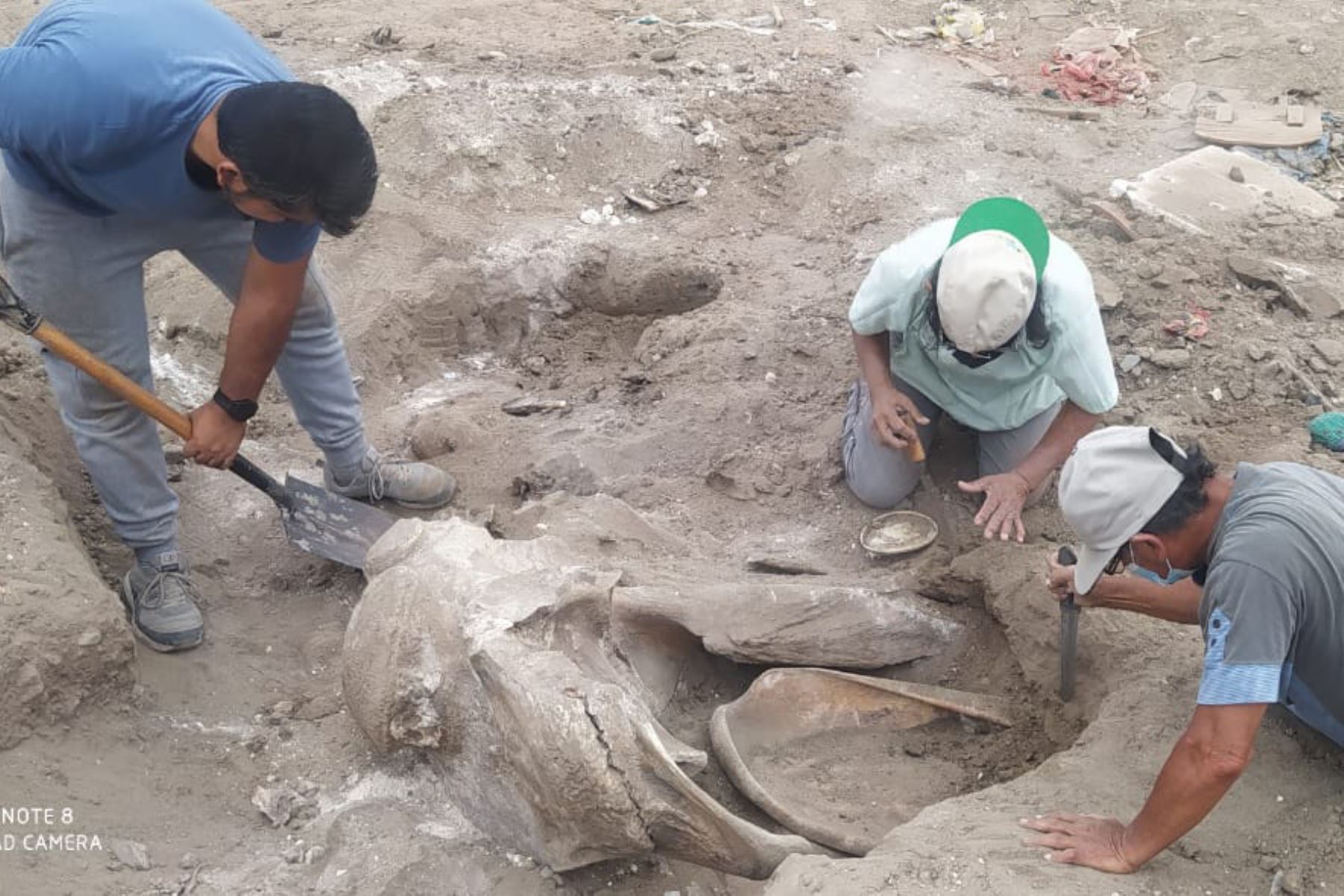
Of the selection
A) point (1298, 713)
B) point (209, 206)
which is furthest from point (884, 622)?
point (209, 206)

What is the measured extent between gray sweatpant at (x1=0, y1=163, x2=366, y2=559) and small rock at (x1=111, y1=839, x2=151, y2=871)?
42.3 inches

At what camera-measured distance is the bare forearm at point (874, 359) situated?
13.0 ft

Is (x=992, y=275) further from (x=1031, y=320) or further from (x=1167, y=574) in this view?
(x=1167, y=574)

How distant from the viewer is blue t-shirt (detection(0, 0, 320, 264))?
2.79 meters

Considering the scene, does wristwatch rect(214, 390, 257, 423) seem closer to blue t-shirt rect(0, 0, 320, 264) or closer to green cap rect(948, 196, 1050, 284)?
blue t-shirt rect(0, 0, 320, 264)

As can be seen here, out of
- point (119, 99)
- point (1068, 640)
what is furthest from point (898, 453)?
point (119, 99)

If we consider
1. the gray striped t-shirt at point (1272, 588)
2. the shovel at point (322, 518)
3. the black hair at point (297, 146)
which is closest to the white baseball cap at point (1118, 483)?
the gray striped t-shirt at point (1272, 588)

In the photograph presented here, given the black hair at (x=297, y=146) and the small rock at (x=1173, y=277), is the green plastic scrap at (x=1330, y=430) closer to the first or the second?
the small rock at (x=1173, y=277)

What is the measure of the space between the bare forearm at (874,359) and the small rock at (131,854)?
2.54 metres

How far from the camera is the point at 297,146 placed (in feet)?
8.69

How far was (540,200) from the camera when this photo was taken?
232 inches

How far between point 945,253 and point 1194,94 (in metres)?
4.33

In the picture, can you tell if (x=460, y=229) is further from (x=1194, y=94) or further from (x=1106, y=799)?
(x=1194, y=94)

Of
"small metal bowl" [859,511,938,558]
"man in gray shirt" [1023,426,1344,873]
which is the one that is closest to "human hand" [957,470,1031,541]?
"small metal bowl" [859,511,938,558]
